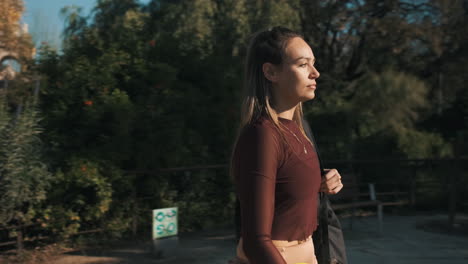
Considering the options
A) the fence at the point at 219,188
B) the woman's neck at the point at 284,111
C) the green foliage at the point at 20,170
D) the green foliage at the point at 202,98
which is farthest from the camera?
the fence at the point at 219,188

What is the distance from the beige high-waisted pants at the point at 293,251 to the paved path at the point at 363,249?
4.32 m

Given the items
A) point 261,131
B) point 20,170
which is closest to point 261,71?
point 261,131

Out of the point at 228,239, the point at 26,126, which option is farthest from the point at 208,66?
the point at 26,126

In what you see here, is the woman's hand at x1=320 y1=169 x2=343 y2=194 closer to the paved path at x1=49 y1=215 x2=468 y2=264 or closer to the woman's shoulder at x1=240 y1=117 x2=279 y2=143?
the woman's shoulder at x1=240 y1=117 x2=279 y2=143

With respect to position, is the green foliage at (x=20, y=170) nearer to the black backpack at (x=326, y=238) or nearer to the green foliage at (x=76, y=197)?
the green foliage at (x=76, y=197)

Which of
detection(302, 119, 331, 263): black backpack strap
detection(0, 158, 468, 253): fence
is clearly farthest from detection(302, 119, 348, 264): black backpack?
detection(0, 158, 468, 253): fence

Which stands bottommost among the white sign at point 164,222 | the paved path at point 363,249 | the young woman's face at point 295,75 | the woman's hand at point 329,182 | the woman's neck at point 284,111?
the paved path at point 363,249

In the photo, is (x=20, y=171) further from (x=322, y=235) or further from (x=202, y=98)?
(x=322, y=235)

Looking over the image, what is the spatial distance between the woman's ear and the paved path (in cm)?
453

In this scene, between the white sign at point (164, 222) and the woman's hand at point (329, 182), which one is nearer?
the woman's hand at point (329, 182)

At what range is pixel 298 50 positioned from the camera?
1609 mm

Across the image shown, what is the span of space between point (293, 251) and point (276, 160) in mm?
343

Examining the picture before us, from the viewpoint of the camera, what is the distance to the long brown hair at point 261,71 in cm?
158

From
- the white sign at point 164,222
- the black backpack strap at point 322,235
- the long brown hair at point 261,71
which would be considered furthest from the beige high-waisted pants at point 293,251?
the white sign at point 164,222
